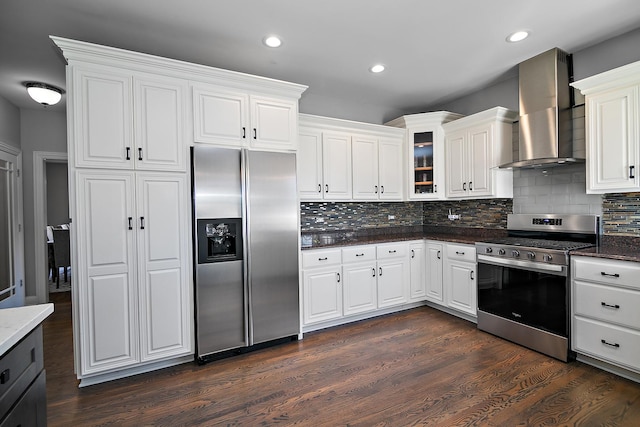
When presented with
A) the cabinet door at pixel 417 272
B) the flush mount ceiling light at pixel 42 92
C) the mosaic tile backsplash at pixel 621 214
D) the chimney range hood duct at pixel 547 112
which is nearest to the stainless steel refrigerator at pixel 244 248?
the cabinet door at pixel 417 272

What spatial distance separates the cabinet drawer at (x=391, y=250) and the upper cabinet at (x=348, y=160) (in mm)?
652

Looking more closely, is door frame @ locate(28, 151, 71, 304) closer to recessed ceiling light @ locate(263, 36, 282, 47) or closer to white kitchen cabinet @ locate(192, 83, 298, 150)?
white kitchen cabinet @ locate(192, 83, 298, 150)

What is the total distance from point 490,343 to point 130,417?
9.50 ft

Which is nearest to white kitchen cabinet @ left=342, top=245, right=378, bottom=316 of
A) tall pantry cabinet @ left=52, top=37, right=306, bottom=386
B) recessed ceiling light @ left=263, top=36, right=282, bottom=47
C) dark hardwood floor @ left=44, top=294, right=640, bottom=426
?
dark hardwood floor @ left=44, top=294, right=640, bottom=426

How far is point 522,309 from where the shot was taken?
2.94m

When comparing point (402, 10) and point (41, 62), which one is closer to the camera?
point (402, 10)

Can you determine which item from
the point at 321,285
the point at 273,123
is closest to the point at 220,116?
the point at 273,123

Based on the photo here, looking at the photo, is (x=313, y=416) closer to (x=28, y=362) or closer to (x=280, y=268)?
(x=280, y=268)

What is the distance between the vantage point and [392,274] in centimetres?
379

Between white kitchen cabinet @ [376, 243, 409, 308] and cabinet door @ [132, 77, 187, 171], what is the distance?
2278 millimetres

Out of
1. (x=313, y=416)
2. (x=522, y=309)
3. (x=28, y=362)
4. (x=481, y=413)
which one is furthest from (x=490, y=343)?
(x=28, y=362)

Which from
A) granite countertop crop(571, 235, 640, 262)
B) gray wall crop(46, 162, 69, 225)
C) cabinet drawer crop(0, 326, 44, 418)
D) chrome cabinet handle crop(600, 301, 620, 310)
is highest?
gray wall crop(46, 162, 69, 225)

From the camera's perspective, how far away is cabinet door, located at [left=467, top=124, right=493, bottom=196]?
11.8 ft

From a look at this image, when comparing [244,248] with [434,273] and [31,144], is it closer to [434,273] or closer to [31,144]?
[434,273]
